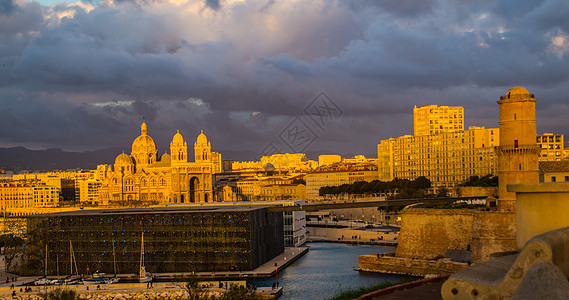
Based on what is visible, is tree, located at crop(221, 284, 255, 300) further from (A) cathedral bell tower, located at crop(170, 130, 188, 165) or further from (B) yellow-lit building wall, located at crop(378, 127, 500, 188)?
(A) cathedral bell tower, located at crop(170, 130, 188, 165)

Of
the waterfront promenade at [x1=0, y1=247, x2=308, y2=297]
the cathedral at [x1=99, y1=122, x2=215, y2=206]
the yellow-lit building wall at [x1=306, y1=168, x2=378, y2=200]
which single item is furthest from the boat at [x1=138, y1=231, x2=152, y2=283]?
the yellow-lit building wall at [x1=306, y1=168, x2=378, y2=200]

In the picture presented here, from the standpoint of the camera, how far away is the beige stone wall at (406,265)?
4216 cm

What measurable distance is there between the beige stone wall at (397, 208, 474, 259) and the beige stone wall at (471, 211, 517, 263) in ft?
17.4

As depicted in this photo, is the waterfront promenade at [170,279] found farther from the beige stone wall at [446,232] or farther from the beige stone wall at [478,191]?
the beige stone wall at [478,191]

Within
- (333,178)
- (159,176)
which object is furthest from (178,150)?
(333,178)

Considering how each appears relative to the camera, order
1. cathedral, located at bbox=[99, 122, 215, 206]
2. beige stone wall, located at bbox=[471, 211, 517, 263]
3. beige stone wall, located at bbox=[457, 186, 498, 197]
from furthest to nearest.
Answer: cathedral, located at bbox=[99, 122, 215, 206] → beige stone wall, located at bbox=[457, 186, 498, 197] → beige stone wall, located at bbox=[471, 211, 517, 263]

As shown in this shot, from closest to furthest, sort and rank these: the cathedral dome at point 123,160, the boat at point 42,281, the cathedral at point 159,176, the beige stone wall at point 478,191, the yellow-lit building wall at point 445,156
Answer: the boat at point 42,281, the beige stone wall at point 478,191, the yellow-lit building wall at point 445,156, the cathedral at point 159,176, the cathedral dome at point 123,160

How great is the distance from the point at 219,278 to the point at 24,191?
4994 inches

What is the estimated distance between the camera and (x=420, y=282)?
1970 cm

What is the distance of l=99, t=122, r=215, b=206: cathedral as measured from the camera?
435 ft

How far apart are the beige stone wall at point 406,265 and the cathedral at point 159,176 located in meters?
83.1

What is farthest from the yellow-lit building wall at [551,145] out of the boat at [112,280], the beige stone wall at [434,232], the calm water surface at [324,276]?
the boat at [112,280]

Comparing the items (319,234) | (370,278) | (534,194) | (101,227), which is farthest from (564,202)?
(319,234)

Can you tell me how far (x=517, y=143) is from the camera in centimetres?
4012
